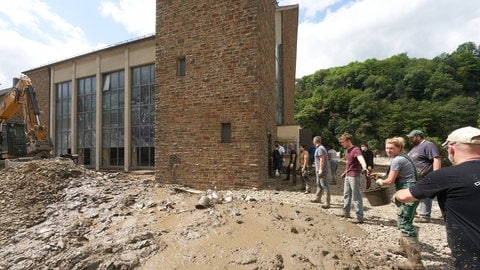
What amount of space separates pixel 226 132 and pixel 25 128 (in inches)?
385

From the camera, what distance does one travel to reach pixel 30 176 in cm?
838

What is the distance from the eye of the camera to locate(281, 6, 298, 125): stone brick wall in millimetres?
17500

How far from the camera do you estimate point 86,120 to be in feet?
65.4

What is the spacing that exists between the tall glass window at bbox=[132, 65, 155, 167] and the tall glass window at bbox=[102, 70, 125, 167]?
112 centimetres

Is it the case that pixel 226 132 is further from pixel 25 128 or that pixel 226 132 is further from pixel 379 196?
pixel 25 128

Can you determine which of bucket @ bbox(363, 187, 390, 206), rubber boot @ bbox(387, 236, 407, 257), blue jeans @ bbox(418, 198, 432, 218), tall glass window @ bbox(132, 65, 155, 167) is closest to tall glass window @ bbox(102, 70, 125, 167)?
tall glass window @ bbox(132, 65, 155, 167)

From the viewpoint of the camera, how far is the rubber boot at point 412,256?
3.78 metres

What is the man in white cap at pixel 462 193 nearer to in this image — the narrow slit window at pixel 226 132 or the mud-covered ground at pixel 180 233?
A: the mud-covered ground at pixel 180 233

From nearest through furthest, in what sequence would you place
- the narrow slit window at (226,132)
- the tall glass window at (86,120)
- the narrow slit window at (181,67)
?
the narrow slit window at (226,132), the narrow slit window at (181,67), the tall glass window at (86,120)

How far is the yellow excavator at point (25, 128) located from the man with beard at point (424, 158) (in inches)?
545

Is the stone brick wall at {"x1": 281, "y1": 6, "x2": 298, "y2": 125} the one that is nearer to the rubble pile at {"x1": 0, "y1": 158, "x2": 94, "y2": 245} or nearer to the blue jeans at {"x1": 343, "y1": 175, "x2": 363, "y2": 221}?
the blue jeans at {"x1": 343, "y1": 175, "x2": 363, "y2": 221}

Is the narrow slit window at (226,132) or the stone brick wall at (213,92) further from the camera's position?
the narrow slit window at (226,132)

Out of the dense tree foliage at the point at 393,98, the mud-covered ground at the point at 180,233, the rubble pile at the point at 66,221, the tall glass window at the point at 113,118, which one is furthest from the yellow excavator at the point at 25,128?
the dense tree foliage at the point at 393,98

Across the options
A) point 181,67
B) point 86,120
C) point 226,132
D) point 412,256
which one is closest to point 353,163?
point 412,256
